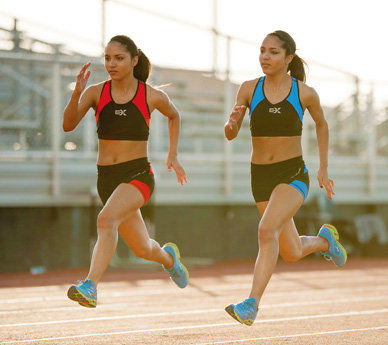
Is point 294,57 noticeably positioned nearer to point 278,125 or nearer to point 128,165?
point 278,125

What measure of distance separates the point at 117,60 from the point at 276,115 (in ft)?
4.37

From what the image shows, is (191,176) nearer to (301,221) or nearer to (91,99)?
(301,221)

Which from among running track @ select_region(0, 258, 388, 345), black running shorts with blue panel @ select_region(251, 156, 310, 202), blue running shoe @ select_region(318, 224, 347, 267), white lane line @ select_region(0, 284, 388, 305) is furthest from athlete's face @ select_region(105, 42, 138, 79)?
white lane line @ select_region(0, 284, 388, 305)

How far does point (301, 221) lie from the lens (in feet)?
57.4

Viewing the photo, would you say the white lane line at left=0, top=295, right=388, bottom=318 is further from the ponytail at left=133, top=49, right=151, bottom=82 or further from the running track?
the ponytail at left=133, top=49, right=151, bottom=82

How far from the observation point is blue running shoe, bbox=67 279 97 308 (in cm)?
582

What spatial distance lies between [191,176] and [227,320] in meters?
8.61

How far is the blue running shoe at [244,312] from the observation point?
5844mm

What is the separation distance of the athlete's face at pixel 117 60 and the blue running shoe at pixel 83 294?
1.71m

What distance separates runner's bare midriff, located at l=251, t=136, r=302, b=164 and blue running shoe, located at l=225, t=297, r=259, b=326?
1.26m

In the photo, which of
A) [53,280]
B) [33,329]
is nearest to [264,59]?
[33,329]

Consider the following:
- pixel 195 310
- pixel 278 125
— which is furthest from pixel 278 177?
pixel 195 310

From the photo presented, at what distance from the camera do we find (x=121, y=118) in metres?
6.55

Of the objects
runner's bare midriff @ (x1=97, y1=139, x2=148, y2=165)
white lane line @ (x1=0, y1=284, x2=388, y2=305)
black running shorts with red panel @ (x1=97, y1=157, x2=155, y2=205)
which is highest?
runner's bare midriff @ (x1=97, y1=139, x2=148, y2=165)
